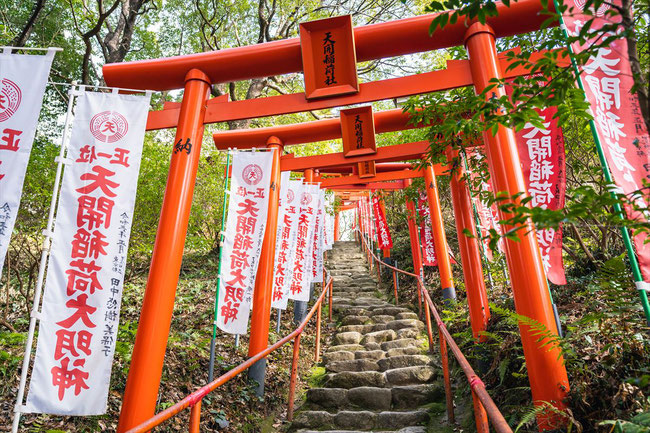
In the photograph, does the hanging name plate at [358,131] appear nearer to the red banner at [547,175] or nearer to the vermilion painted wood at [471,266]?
the vermilion painted wood at [471,266]

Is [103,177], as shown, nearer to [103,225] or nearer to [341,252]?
[103,225]

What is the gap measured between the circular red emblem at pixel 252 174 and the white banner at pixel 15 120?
2.87m

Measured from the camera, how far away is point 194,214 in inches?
383

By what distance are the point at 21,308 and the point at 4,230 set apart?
537 cm

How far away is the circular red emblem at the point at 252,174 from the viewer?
5949 millimetres

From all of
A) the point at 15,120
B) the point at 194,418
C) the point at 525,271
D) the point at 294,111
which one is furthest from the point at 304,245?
the point at 194,418

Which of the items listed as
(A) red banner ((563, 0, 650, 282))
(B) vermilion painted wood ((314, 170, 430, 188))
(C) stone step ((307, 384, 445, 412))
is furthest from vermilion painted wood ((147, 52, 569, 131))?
(B) vermilion painted wood ((314, 170, 430, 188))

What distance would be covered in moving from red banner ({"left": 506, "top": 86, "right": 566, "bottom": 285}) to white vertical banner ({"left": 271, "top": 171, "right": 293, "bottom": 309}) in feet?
14.4

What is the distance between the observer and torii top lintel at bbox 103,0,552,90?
472 centimetres

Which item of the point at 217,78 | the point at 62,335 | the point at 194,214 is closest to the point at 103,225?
the point at 62,335

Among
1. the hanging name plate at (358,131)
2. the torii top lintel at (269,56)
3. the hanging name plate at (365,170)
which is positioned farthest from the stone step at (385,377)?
the hanging name plate at (365,170)

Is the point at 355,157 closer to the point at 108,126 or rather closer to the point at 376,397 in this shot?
the point at 376,397

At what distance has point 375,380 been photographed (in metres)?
5.75

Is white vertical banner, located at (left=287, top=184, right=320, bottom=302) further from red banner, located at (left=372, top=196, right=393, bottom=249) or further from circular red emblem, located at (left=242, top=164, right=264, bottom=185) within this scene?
red banner, located at (left=372, top=196, right=393, bottom=249)
